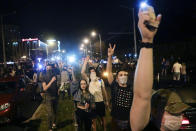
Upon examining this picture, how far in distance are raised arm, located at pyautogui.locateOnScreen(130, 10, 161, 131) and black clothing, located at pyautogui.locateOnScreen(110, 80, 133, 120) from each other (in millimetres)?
2426

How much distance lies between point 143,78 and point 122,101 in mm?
2636

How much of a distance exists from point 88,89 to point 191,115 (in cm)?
285

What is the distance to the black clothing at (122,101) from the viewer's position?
4.05m

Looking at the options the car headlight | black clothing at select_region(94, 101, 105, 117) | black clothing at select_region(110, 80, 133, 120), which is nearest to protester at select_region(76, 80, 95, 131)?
black clothing at select_region(94, 101, 105, 117)

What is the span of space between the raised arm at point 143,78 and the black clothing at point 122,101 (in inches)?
95.5

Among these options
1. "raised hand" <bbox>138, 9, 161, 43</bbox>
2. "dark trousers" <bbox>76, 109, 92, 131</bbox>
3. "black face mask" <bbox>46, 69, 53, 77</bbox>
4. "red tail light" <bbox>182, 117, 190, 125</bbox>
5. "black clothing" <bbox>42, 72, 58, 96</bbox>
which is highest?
"raised hand" <bbox>138, 9, 161, 43</bbox>

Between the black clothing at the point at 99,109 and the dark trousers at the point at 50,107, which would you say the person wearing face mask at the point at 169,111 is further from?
the dark trousers at the point at 50,107

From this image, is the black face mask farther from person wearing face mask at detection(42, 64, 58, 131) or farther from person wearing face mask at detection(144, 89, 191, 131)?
person wearing face mask at detection(144, 89, 191, 131)

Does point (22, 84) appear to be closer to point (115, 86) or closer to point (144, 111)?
point (115, 86)

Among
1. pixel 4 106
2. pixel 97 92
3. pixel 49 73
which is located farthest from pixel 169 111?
pixel 4 106

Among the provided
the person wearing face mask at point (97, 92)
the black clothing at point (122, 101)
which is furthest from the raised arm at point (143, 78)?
the person wearing face mask at point (97, 92)

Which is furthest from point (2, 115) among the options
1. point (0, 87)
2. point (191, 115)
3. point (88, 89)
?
point (191, 115)

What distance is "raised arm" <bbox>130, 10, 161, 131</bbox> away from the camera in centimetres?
150

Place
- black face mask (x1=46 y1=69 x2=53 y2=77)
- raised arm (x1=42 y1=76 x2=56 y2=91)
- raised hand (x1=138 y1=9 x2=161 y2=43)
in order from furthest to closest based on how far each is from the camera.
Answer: black face mask (x1=46 y1=69 x2=53 y2=77) → raised arm (x1=42 y1=76 x2=56 y2=91) → raised hand (x1=138 y1=9 x2=161 y2=43)
